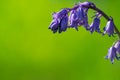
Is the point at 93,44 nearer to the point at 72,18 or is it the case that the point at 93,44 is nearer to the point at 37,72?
the point at 37,72

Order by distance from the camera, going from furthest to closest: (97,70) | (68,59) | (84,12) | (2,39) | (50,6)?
1. (50,6)
2. (2,39)
3. (68,59)
4. (97,70)
5. (84,12)

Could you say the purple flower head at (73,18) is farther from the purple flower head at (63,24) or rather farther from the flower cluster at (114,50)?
the flower cluster at (114,50)

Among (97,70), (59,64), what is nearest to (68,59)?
(59,64)

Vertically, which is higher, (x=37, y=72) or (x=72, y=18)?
(x=37, y=72)

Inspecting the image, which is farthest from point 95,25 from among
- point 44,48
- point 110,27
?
point 44,48

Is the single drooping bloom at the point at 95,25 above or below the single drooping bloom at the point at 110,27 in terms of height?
above

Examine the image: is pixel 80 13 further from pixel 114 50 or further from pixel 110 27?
pixel 114 50

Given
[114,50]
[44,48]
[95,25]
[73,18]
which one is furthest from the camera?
[44,48]

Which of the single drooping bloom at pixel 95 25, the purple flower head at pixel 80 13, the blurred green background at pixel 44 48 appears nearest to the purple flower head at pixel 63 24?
the purple flower head at pixel 80 13
